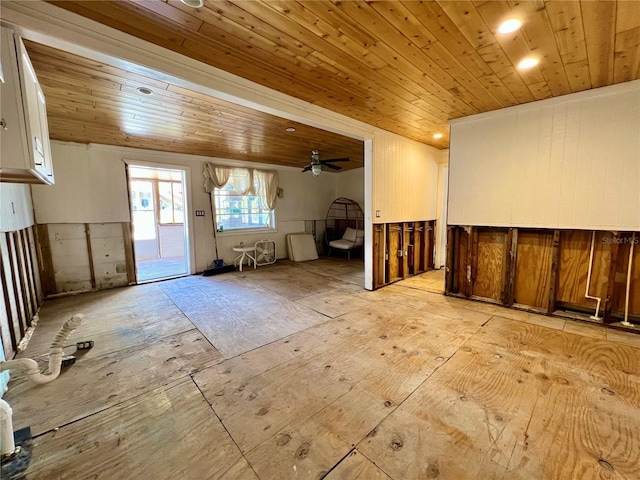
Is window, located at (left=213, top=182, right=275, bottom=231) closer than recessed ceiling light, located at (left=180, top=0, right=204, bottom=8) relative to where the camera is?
No

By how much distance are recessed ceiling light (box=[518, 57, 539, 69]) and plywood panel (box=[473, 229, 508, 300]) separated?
6.66 feet

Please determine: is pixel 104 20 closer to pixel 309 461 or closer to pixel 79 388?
pixel 79 388

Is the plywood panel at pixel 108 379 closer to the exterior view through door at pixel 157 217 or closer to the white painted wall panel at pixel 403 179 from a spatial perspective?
the white painted wall panel at pixel 403 179

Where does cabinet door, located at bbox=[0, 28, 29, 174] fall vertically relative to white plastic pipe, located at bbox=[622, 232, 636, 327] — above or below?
above

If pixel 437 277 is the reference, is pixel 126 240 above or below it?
above

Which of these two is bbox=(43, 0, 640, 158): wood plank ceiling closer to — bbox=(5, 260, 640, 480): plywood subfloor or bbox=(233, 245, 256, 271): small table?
bbox=(5, 260, 640, 480): plywood subfloor

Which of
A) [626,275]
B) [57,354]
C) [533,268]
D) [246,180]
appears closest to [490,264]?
[533,268]

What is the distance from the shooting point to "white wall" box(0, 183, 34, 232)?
2773 millimetres

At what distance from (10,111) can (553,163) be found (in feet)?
15.8

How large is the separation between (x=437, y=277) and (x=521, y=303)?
1.67m

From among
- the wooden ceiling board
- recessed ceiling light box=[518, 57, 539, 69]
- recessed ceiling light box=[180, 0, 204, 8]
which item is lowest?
the wooden ceiling board

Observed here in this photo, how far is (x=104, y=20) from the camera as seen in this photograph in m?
1.75

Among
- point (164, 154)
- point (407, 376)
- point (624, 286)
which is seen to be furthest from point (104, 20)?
point (624, 286)

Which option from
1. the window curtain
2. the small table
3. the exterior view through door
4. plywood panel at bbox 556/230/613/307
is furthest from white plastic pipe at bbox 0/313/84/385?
the exterior view through door
